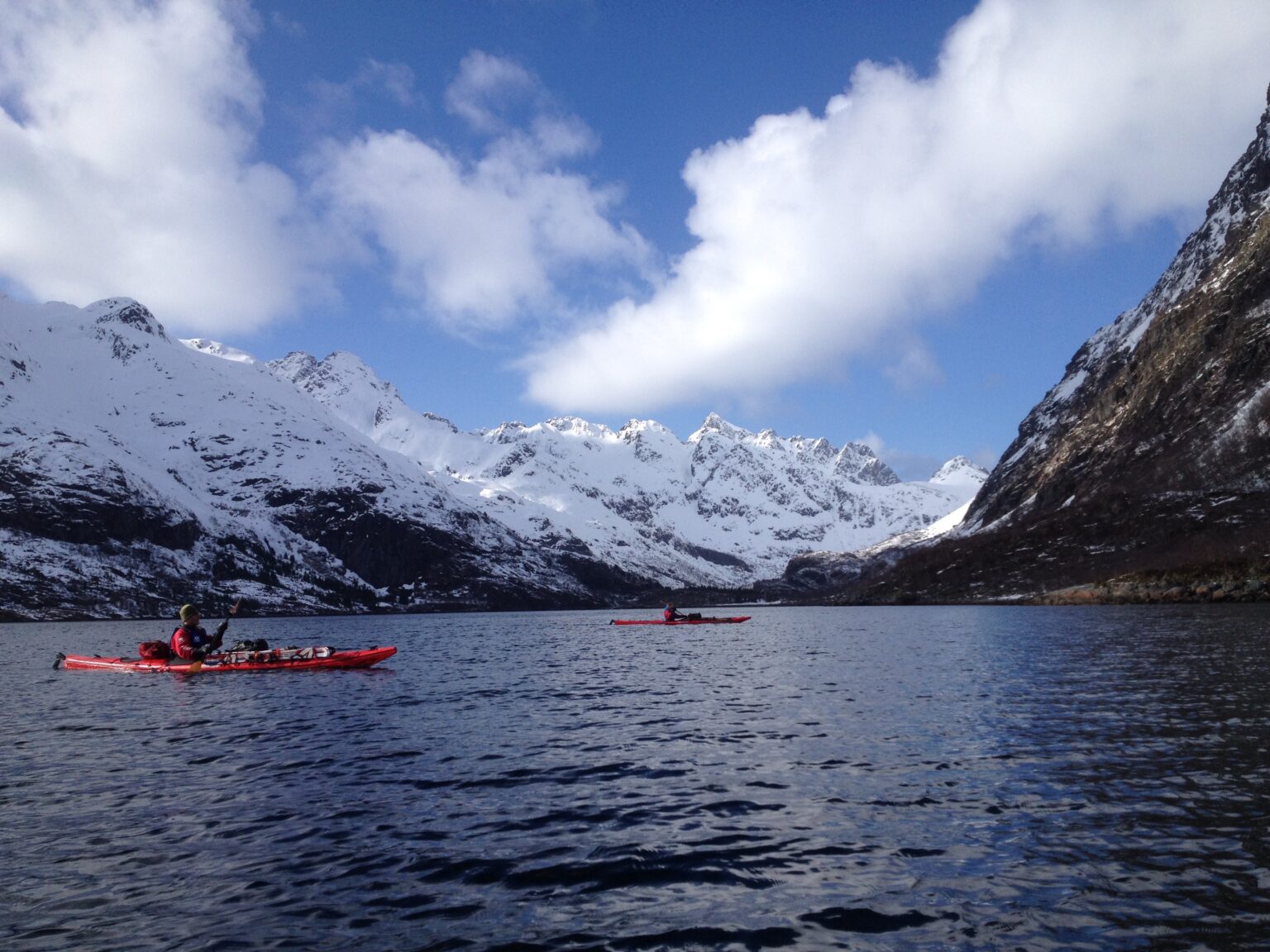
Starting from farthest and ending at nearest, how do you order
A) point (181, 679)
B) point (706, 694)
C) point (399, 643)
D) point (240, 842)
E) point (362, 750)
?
1. point (399, 643)
2. point (181, 679)
3. point (706, 694)
4. point (362, 750)
5. point (240, 842)

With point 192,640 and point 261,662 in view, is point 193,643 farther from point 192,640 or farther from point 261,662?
point 261,662

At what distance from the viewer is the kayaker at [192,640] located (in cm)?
6575

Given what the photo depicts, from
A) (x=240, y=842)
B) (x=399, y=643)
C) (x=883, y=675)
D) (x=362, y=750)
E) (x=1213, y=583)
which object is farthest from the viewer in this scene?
(x=1213, y=583)

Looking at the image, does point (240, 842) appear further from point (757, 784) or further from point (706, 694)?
point (706, 694)

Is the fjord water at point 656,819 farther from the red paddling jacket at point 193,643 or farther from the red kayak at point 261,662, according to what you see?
the red kayak at point 261,662

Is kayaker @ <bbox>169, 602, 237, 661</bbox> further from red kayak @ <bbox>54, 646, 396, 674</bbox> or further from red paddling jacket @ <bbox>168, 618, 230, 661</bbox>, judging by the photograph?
red kayak @ <bbox>54, 646, 396, 674</bbox>

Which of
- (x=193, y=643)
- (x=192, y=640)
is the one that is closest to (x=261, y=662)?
(x=193, y=643)

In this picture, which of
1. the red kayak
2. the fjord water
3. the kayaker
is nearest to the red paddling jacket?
the kayaker

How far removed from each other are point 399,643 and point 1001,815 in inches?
4080

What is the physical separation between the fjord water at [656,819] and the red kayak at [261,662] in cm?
1697

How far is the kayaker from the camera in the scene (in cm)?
6575

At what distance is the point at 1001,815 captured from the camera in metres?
21.6

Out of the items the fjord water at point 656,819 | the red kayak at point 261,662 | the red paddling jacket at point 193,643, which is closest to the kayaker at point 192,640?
the red paddling jacket at point 193,643

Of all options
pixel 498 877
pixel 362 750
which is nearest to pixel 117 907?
pixel 498 877
